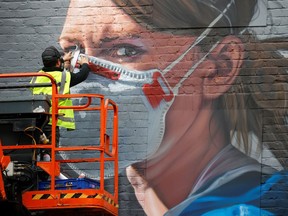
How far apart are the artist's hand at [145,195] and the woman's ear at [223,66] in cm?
147

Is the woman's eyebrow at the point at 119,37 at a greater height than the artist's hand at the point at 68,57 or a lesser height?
greater

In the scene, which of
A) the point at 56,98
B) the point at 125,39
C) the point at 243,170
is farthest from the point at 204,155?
the point at 56,98

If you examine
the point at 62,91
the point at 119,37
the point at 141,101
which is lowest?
the point at 62,91

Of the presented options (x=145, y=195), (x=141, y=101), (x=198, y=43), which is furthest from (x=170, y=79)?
(x=145, y=195)

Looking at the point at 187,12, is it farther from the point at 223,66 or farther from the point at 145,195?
the point at 145,195

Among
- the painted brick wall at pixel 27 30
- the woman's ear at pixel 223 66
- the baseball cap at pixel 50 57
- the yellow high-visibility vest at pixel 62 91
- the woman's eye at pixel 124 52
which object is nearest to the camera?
the yellow high-visibility vest at pixel 62 91

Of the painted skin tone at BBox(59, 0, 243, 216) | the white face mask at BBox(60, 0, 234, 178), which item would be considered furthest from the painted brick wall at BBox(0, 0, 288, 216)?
the white face mask at BBox(60, 0, 234, 178)

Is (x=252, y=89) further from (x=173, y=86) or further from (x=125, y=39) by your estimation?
(x=125, y=39)

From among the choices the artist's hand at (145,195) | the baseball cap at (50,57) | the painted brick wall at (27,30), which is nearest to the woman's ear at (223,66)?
the artist's hand at (145,195)

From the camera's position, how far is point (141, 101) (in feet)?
32.6

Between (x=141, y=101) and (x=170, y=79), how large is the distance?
20.0 inches

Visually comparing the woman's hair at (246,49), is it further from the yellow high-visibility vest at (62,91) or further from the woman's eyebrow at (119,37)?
the yellow high-visibility vest at (62,91)

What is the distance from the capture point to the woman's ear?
9.83m

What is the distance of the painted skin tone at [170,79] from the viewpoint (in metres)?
9.73
